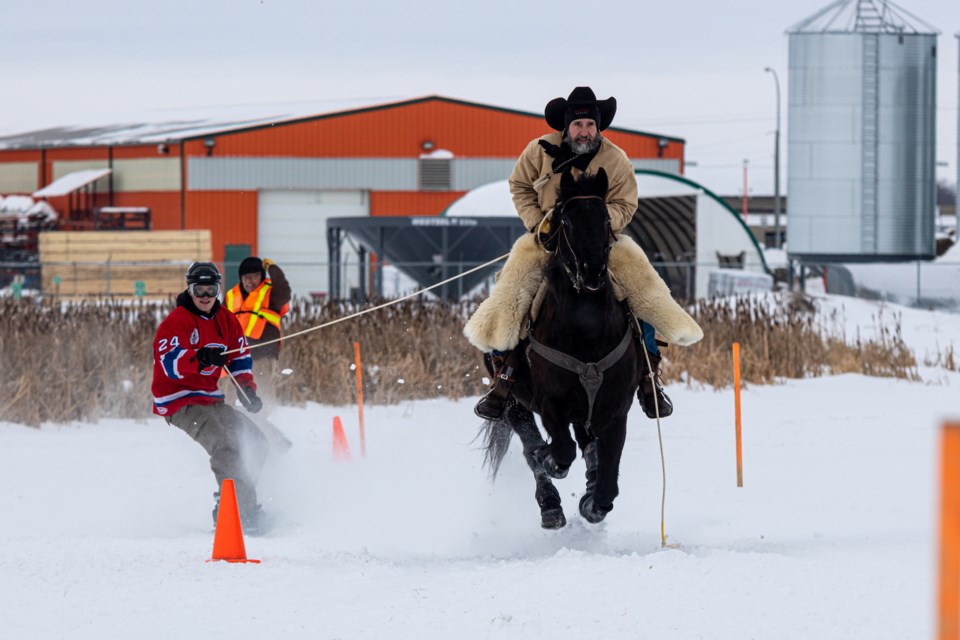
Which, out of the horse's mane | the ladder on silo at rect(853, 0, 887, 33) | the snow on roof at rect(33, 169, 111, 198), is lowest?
the horse's mane

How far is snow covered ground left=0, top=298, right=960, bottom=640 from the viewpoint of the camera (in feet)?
17.9

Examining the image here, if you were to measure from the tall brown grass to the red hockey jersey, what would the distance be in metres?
5.63

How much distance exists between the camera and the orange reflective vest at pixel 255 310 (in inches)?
470

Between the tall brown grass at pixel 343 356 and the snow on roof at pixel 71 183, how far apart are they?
107 ft

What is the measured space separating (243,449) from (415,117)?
41346 mm

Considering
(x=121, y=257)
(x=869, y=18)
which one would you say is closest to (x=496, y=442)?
(x=869, y=18)

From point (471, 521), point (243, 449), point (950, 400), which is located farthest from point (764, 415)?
point (243, 449)

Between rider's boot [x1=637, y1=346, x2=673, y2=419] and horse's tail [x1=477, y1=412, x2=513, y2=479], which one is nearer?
rider's boot [x1=637, y1=346, x2=673, y2=419]

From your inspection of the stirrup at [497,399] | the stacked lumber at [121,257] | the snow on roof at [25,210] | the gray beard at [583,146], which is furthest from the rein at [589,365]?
the snow on roof at [25,210]

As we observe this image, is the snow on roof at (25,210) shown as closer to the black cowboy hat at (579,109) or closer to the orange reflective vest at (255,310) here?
the orange reflective vest at (255,310)

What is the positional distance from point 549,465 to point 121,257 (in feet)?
119

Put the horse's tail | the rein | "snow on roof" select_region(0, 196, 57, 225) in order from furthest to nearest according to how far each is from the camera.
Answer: "snow on roof" select_region(0, 196, 57, 225) → the horse's tail → the rein

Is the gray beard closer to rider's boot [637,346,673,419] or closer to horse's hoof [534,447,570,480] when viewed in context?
rider's boot [637,346,673,419]

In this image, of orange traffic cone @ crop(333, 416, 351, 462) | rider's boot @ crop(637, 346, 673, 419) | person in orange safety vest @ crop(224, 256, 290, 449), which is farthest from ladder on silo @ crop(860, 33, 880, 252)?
rider's boot @ crop(637, 346, 673, 419)
